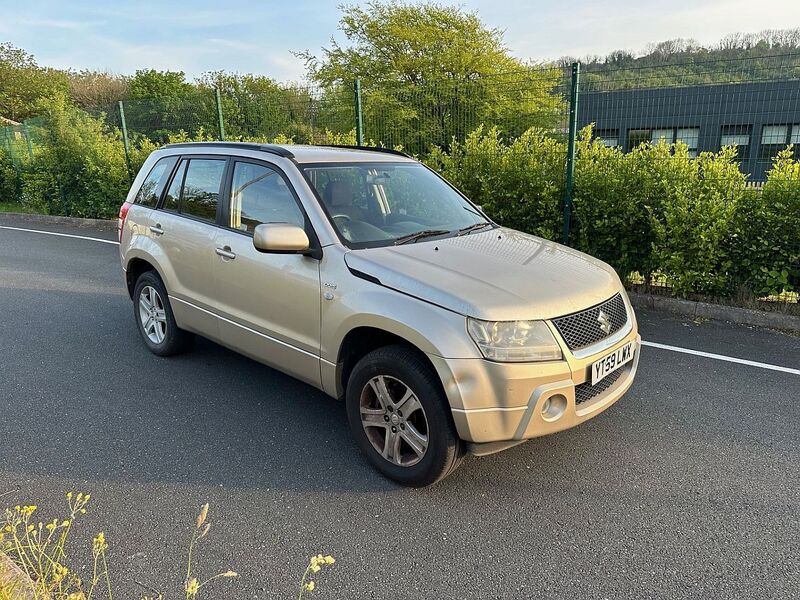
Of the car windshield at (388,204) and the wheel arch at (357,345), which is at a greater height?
the car windshield at (388,204)

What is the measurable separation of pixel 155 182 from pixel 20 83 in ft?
→ 194

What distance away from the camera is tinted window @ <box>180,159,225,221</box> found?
14.0 feet

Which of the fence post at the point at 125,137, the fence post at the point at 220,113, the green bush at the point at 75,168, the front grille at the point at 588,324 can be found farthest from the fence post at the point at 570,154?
the green bush at the point at 75,168

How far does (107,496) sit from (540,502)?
2.34 meters

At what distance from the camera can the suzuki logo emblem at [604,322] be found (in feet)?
10.3

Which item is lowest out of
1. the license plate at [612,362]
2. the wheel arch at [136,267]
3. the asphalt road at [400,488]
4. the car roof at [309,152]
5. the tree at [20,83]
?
the asphalt road at [400,488]

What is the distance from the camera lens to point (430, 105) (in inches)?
368

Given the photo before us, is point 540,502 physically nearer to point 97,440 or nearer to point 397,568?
point 397,568

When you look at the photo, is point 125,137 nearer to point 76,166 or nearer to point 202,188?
point 76,166

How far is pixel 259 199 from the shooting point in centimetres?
395

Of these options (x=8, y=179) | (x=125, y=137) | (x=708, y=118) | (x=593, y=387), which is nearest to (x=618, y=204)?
(x=708, y=118)

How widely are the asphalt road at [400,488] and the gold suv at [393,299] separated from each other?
0.39 m

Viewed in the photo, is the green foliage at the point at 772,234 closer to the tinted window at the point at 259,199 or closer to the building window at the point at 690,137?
the building window at the point at 690,137

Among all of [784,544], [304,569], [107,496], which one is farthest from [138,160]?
[784,544]
